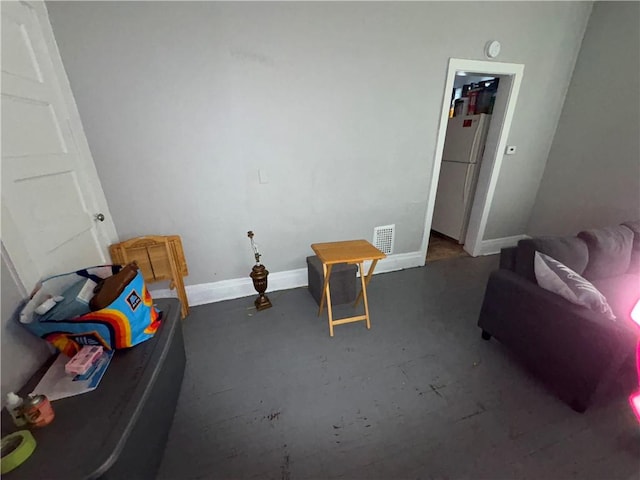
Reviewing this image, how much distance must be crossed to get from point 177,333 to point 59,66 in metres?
1.85

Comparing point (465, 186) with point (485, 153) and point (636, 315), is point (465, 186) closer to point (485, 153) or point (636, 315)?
point (485, 153)

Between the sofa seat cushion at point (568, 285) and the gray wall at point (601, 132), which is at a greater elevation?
the gray wall at point (601, 132)

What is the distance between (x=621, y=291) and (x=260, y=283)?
2562 millimetres

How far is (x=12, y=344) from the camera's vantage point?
113 centimetres

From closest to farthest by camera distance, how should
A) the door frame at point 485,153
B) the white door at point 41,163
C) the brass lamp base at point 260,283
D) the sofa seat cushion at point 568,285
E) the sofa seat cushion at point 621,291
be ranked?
the white door at point 41,163, the sofa seat cushion at point 568,285, the sofa seat cushion at point 621,291, the brass lamp base at point 260,283, the door frame at point 485,153

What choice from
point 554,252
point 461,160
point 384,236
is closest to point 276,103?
point 384,236

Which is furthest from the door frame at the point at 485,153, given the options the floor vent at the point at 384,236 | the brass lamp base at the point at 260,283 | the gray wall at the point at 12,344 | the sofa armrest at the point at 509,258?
the gray wall at the point at 12,344

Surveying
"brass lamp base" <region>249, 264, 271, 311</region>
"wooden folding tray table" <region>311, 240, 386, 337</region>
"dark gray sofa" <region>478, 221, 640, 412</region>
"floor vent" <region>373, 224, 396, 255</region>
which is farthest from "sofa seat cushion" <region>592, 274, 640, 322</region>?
"brass lamp base" <region>249, 264, 271, 311</region>

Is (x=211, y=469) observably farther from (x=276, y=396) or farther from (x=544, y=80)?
(x=544, y=80)

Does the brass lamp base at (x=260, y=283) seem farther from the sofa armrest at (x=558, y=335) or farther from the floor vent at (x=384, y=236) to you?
the sofa armrest at (x=558, y=335)

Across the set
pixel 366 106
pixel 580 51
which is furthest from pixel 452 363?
pixel 580 51

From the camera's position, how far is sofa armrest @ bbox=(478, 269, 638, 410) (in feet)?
4.19

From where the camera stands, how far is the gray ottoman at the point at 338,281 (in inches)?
89.2

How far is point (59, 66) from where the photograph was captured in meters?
1.66
